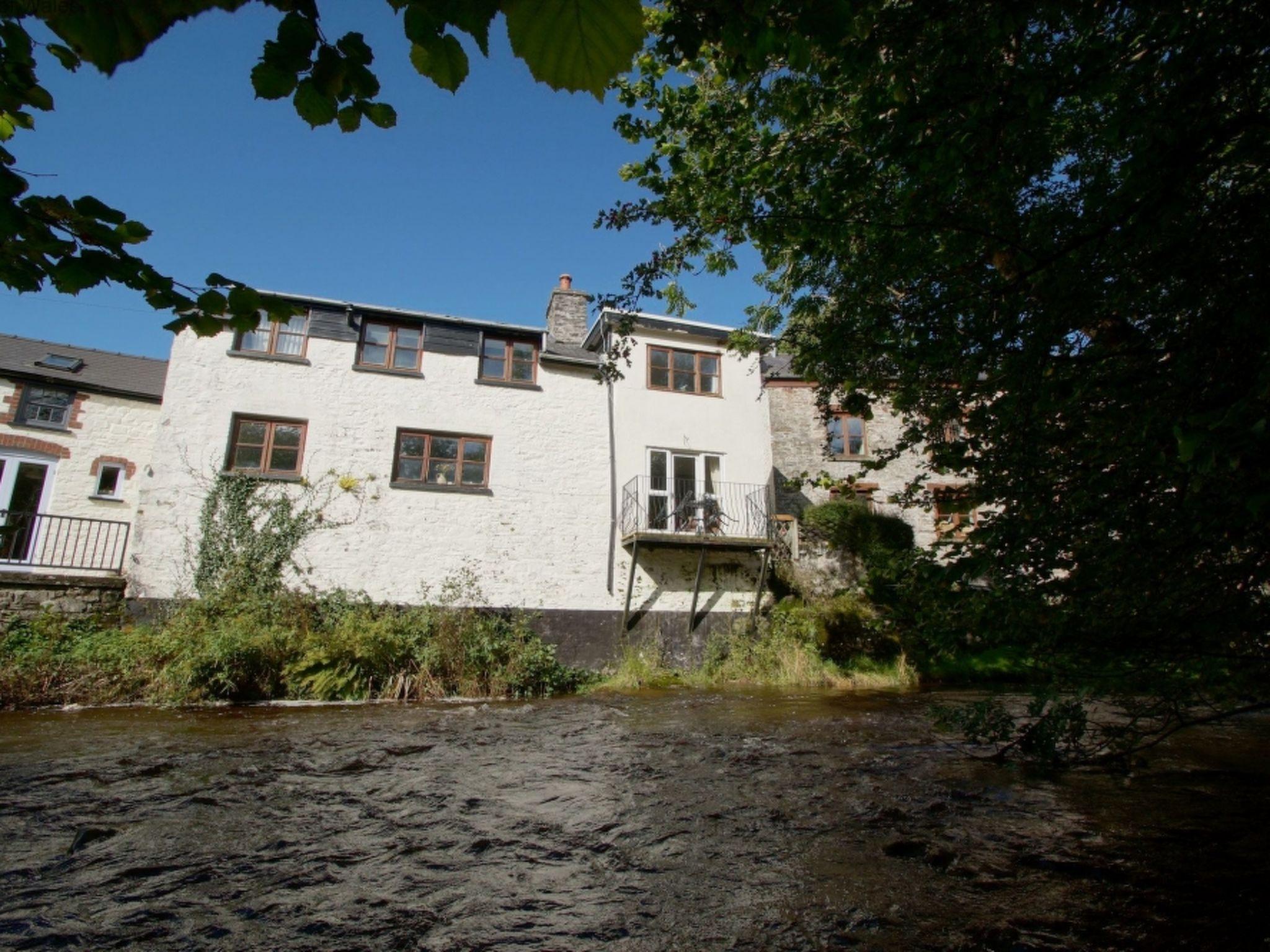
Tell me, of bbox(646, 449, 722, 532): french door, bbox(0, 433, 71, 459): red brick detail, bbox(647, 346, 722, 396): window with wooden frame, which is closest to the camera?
bbox(0, 433, 71, 459): red brick detail

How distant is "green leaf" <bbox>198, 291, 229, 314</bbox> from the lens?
226 centimetres

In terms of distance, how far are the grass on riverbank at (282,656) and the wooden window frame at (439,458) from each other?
2694mm

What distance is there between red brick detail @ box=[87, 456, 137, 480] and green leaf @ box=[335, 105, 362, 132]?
1670 cm

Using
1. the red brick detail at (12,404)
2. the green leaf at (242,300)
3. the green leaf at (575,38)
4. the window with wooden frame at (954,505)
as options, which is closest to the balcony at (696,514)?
the window with wooden frame at (954,505)

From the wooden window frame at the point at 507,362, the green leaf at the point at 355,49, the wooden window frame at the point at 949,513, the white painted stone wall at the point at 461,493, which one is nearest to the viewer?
the green leaf at the point at 355,49

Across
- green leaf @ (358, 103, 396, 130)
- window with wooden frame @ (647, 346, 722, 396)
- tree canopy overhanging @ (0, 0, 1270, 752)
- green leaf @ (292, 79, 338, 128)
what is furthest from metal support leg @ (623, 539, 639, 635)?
green leaf @ (292, 79, 338, 128)

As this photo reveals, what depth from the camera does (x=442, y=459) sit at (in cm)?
1420

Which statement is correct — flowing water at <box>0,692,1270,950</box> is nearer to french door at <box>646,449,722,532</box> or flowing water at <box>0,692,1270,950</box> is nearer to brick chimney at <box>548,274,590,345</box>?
french door at <box>646,449,722,532</box>

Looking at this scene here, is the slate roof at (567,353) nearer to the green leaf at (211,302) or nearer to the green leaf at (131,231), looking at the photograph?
the green leaf at (211,302)

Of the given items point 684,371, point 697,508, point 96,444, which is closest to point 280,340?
point 96,444

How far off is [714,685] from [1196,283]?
10966 millimetres

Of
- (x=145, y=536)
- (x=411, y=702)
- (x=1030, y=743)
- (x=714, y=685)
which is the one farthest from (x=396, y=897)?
(x=145, y=536)

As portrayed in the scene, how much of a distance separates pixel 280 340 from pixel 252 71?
46.6 ft

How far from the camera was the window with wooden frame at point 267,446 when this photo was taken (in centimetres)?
1289
